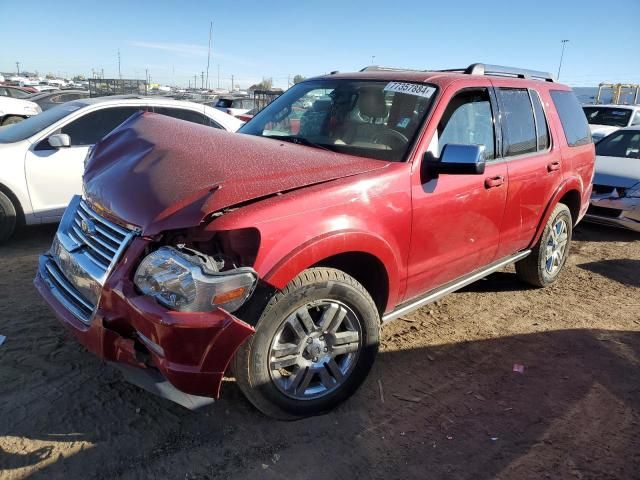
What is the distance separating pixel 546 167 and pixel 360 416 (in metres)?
2.71

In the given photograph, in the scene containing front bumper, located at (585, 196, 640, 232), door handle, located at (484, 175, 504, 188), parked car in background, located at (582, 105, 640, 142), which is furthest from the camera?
parked car in background, located at (582, 105, 640, 142)

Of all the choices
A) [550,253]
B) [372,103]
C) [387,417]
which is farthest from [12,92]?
[387,417]

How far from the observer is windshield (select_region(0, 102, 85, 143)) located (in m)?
5.60

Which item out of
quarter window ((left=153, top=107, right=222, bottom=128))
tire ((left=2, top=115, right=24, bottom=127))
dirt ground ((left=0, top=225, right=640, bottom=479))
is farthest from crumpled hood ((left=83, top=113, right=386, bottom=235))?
tire ((left=2, top=115, right=24, bottom=127))

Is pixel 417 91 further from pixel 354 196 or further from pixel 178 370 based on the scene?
pixel 178 370

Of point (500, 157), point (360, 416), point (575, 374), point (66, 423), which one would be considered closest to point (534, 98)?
point (500, 157)

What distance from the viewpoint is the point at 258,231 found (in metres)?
2.29

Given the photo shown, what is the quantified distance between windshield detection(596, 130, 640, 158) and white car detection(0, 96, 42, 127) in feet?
42.8

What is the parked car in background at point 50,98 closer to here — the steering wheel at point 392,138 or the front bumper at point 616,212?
the front bumper at point 616,212

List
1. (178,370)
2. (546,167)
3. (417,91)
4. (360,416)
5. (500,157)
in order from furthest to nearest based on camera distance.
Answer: (546,167), (500,157), (417,91), (360,416), (178,370)

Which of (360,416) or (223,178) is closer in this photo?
(223,178)

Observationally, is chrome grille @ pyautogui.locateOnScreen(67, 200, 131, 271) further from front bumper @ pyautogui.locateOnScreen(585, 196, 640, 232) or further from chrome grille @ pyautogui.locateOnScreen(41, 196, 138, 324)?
front bumper @ pyautogui.locateOnScreen(585, 196, 640, 232)

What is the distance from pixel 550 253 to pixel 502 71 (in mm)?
1878

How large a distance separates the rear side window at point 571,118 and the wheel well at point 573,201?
1.57ft
